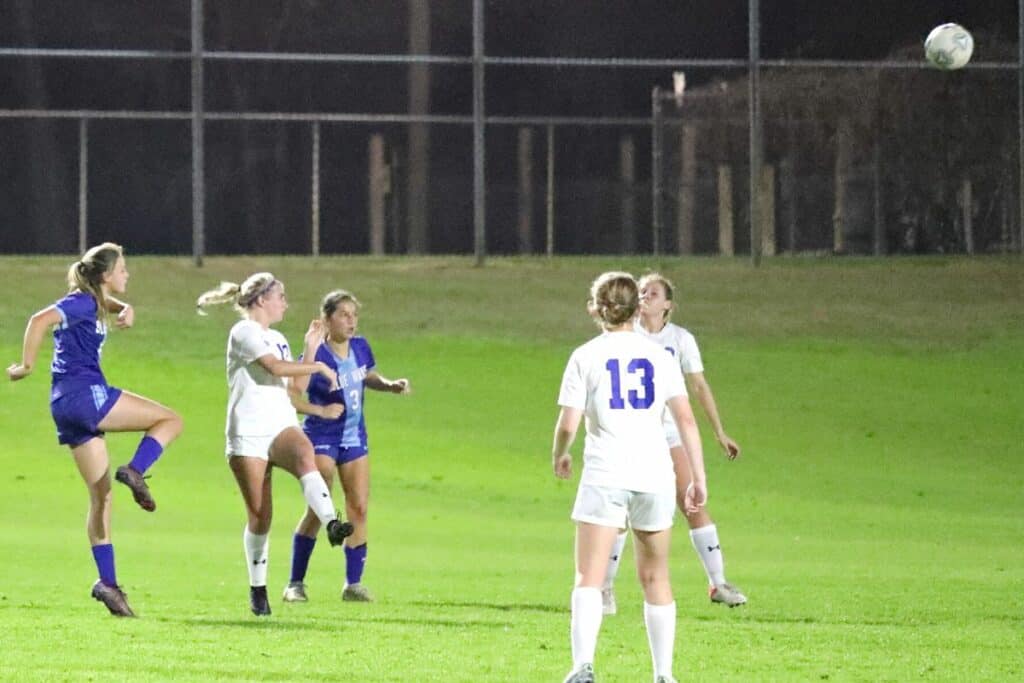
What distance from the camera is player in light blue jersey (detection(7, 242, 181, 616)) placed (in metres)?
10.0

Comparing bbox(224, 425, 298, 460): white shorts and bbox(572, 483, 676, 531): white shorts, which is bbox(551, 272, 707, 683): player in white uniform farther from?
bbox(224, 425, 298, 460): white shorts

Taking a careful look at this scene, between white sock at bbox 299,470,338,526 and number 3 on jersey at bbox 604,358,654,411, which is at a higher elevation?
number 3 on jersey at bbox 604,358,654,411

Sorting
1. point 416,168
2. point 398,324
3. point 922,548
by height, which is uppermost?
point 416,168

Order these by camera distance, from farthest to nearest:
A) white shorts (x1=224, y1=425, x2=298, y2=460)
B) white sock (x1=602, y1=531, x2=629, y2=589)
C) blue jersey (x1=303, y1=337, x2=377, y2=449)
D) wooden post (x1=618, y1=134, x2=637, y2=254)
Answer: wooden post (x1=618, y1=134, x2=637, y2=254) → blue jersey (x1=303, y1=337, x2=377, y2=449) → white sock (x1=602, y1=531, x2=629, y2=589) → white shorts (x1=224, y1=425, x2=298, y2=460)

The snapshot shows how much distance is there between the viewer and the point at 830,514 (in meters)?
18.3

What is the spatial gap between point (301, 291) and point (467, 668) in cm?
2049

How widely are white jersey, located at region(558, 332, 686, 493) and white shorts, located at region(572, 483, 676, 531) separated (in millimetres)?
28

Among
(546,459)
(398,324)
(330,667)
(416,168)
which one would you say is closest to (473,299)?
(398,324)

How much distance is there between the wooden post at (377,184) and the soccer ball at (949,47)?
42.4 feet

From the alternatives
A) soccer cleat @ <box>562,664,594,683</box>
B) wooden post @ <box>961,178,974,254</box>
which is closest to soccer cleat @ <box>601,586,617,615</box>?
soccer cleat @ <box>562,664,594,683</box>

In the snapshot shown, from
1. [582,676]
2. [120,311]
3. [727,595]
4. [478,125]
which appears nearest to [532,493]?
[727,595]

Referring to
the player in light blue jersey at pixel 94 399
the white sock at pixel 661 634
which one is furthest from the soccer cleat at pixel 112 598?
the white sock at pixel 661 634

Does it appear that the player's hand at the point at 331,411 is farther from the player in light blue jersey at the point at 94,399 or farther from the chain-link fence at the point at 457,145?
the chain-link fence at the point at 457,145

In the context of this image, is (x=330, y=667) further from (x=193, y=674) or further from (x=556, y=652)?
(x=556, y=652)
